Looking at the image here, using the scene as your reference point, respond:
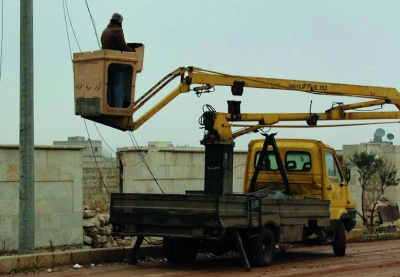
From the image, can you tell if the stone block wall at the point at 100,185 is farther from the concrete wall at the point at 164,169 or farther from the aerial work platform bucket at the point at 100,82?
the aerial work platform bucket at the point at 100,82

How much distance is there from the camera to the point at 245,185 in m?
18.4

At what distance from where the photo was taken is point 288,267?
15.4m

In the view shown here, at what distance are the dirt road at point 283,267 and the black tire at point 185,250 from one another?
0.62 feet

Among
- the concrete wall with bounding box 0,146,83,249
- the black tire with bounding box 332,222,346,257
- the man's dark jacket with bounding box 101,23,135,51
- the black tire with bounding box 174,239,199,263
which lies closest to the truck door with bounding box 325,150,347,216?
the black tire with bounding box 332,222,346,257

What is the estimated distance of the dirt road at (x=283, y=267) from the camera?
558 inches

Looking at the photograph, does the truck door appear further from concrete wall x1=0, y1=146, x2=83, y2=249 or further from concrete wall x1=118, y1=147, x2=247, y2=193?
concrete wall x1=0, y1=146, x2=83, y2=249

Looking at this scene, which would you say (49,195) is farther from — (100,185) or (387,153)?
(387,153)

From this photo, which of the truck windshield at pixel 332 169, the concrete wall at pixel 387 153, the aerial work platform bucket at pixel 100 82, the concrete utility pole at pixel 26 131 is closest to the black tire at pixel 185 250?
the concrete utility pole at pixel 26 131

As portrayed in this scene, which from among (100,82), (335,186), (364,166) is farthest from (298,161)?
(364,166)

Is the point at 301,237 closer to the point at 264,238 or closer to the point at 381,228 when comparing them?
the point at 264,238

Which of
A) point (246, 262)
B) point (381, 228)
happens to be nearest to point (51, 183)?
point (246, 262)

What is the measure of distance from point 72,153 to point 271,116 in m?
4.48

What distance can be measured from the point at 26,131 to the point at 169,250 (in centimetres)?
368

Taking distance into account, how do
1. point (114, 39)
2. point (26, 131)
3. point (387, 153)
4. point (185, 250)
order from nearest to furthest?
1. point (114, 39)
2. point (26, 131)
3. point (185, 250)
4. point (387, 153)
